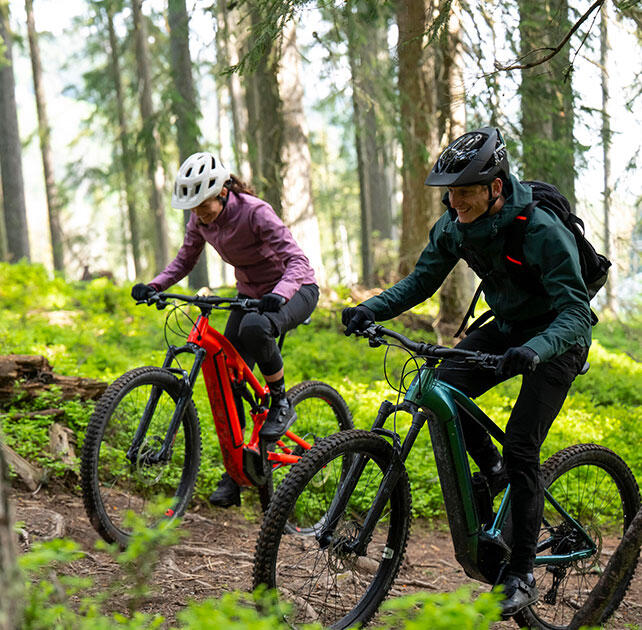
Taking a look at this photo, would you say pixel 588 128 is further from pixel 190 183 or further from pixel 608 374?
pixel 190 183

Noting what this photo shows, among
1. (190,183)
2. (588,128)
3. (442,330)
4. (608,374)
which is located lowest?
(608,374)

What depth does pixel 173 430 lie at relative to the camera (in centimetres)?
483

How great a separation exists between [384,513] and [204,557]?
172cm

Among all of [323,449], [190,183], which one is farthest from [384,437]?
[190,183]

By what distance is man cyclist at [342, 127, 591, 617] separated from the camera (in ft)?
11.5

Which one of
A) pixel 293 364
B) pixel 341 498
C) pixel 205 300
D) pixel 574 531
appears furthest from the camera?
pixel 293 364

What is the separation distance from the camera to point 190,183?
4945mm

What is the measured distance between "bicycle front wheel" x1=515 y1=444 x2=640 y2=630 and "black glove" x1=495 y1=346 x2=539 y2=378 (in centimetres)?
116

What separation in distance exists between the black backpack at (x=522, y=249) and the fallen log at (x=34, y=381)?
4278mm

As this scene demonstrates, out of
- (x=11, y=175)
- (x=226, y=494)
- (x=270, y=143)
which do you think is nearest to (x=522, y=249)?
(x=226, y=494)

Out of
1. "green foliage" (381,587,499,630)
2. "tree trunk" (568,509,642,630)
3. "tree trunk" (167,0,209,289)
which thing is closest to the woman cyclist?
"tree trunk" (568,509,642,630)

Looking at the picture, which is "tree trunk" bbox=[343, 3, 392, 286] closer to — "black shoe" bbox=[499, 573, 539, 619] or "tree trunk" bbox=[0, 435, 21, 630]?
"black shoe" bbox=[499, 573, 539, 619]

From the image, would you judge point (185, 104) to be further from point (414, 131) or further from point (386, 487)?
point (386, 487)

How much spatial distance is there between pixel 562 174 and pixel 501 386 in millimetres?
3324
